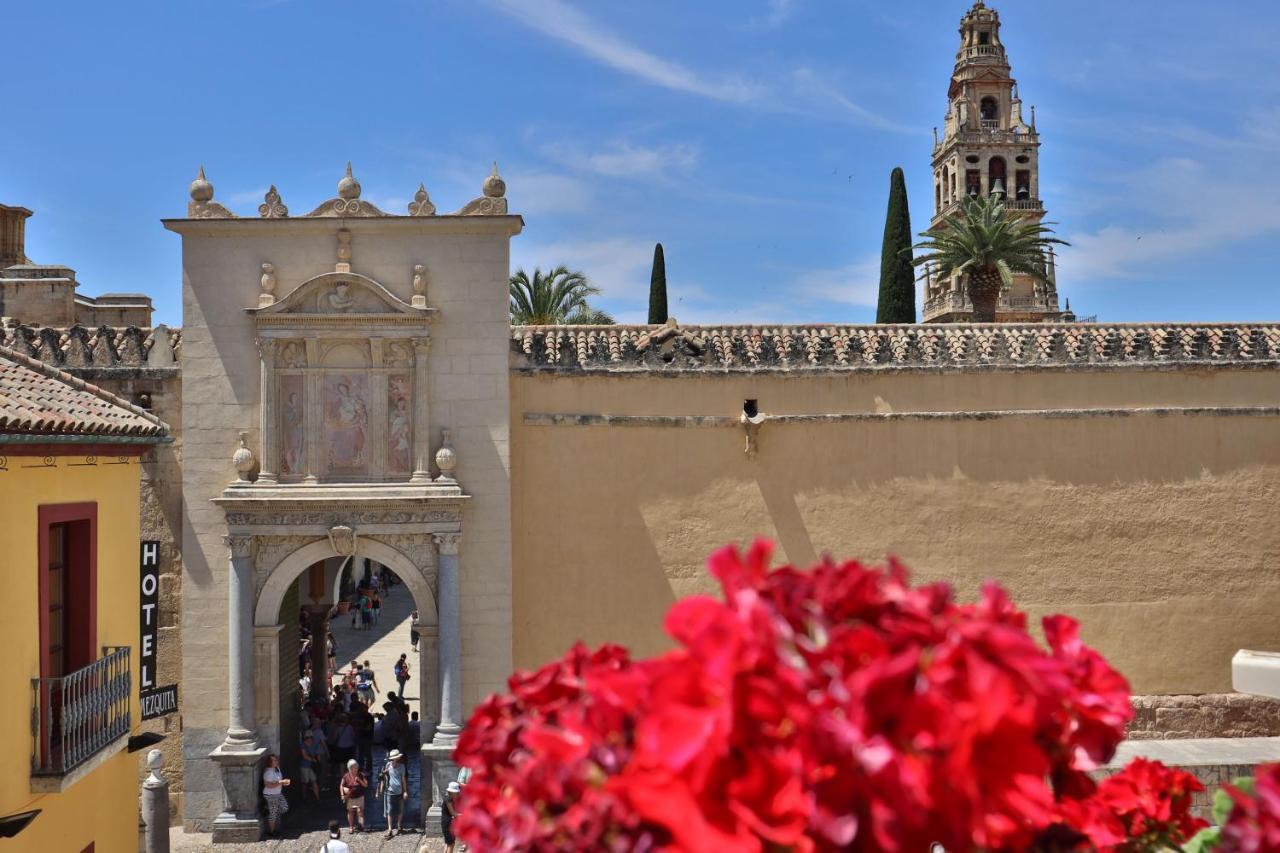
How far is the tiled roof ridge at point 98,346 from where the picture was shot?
14766 mm

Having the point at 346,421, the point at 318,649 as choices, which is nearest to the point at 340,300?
the point at 346,421

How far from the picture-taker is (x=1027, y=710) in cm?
197

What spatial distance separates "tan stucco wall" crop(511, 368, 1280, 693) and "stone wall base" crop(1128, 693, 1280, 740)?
0.21 meters

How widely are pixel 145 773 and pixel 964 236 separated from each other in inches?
702

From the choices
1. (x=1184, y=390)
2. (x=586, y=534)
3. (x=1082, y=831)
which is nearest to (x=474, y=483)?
(x=586, y=534)

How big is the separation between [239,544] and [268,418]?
1629mm

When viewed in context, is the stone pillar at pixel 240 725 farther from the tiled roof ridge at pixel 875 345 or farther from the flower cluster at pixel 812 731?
the flower cluster at pixel 812 731

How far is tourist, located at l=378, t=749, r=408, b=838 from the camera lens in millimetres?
13719

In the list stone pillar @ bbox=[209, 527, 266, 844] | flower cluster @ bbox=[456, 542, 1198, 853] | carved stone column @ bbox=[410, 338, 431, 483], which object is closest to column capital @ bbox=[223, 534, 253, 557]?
stone pillar @ bbox=[209, 527, 266, 844]

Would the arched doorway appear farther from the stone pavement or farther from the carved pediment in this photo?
the stone pavement

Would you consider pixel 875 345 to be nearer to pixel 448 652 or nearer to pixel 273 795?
pixel 448 652

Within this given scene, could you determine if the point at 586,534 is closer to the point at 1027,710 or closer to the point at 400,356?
the point at 400,356

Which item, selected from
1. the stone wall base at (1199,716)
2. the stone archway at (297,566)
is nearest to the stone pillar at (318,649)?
the stone archway at (297,566)

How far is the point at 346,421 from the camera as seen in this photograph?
47.8 ft
